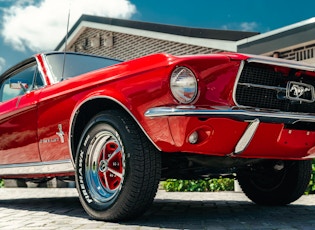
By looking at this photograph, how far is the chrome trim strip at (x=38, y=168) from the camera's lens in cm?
436

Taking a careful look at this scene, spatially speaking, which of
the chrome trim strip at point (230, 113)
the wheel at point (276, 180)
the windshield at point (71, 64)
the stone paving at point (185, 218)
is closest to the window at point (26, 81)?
the windshield at point (71, 64)

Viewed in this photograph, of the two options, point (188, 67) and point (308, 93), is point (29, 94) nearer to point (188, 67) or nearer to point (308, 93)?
point (188, 67)

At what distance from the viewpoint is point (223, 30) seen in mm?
12250

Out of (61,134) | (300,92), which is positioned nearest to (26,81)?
(61,134)

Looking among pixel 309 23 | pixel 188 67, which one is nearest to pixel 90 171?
pixel 188 67

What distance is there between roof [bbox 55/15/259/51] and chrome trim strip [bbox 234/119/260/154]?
336 inches

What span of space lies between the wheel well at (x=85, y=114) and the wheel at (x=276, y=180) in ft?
4.77

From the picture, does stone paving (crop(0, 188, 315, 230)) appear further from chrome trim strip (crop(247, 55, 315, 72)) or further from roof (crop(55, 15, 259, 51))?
roof (crop(55, 15, 259, 51))

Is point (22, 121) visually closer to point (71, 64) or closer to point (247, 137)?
point (71, 64)

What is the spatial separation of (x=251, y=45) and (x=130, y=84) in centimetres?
807

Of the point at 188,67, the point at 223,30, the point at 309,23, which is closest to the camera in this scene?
the point at 188,67

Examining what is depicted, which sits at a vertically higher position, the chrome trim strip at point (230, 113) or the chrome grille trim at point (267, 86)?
the chrome grille trim at point (267, 86)

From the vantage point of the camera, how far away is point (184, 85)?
3.34 metres

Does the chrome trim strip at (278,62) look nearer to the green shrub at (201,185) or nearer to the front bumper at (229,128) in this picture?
the front bumper at (229,128)
